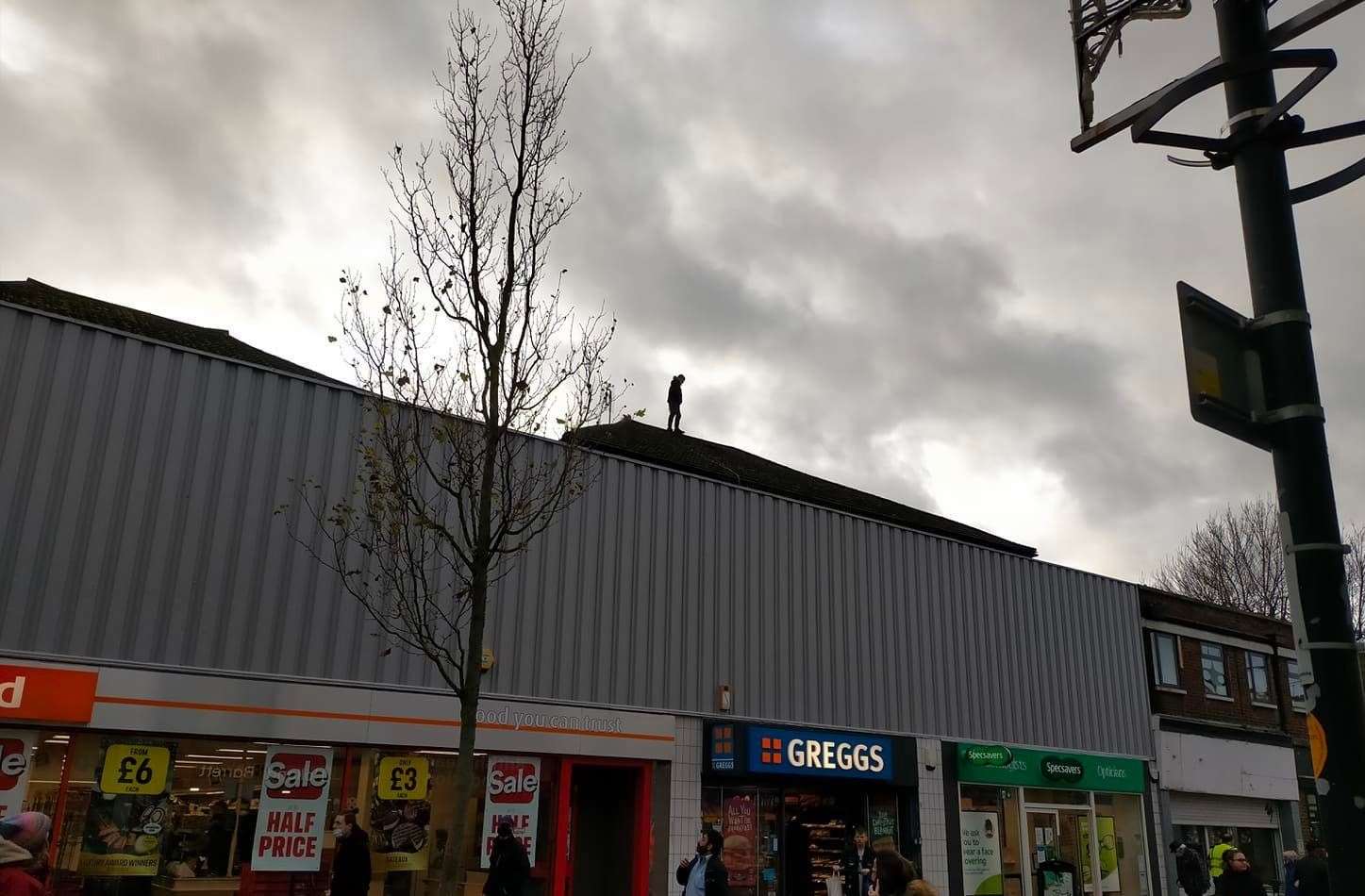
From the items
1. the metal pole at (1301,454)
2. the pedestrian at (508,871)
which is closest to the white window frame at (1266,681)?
the pedestrian at (508,871)

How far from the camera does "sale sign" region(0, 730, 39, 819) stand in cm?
1125

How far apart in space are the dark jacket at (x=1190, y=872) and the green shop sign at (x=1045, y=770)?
172 centimetres

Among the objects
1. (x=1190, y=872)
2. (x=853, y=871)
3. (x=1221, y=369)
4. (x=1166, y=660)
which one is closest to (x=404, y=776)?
A: (x=853, y=871)

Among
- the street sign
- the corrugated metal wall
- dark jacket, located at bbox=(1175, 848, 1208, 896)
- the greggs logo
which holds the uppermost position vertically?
the corrugated metal wall

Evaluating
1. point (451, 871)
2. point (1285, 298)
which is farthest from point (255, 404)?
point (1285, 298)

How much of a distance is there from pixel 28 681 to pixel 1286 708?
90.1 ft

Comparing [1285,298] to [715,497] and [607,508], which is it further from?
[715,497]

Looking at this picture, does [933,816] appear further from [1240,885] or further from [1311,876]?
[1240,885]

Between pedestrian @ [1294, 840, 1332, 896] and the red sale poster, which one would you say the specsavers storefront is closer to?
the red sale poster

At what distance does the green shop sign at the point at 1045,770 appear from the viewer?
20.1m

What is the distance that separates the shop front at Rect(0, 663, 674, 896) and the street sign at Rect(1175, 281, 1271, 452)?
7.87 meters

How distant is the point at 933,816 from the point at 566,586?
827cm

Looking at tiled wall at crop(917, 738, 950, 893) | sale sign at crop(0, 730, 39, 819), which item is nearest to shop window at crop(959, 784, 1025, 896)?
tiled wall at crop(917, 738, 950, 893)

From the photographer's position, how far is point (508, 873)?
1308cm
